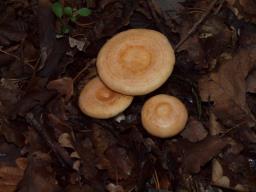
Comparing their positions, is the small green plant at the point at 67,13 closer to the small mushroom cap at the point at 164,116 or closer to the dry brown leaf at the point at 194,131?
the small mushroom cap at the point at 164,116

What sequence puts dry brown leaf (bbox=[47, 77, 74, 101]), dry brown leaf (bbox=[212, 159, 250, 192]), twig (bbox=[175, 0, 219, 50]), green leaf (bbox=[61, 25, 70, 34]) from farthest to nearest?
green leaf (bbox=[61, 25, 70, 34]) → twig (bbox=[175, 0, 219, 50]) → dry brown leaf (bbox=[47, 77, 74, 101]) → dry brown leaf (bbox=[212, 159, 250, 192])

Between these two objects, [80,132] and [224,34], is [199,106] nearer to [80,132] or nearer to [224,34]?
[224,34]

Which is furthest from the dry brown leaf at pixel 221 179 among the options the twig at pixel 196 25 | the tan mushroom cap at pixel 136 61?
the twig at pixel 196 25

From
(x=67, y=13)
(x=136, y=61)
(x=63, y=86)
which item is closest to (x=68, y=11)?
(x=67, y=13)

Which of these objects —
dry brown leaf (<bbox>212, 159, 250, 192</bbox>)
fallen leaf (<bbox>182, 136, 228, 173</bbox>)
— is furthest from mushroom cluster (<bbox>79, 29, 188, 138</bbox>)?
dry brown leaf (<bbox>212, 159, 250, 192</bbox>)

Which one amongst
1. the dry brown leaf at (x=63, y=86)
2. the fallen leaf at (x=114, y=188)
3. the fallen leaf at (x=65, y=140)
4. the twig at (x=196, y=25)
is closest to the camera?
the fallen leaf at (x=114, y=188)

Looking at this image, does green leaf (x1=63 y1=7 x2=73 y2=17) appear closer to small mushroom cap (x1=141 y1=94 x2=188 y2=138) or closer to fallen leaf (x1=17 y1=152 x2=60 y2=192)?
small mushroom cap (x1=141 y1=94 x2=188 y2=138)

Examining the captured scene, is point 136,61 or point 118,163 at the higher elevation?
point 136,61

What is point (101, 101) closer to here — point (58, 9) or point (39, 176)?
point (39, 176)
